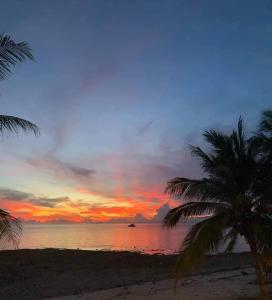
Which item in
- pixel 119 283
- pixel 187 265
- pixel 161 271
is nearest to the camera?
pixel 187 265

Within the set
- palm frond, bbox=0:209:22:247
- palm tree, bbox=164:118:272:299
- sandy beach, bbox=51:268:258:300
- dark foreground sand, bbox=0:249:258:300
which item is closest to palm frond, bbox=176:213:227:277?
palm tree, bbox=164:118:272:299

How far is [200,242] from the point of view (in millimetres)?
14016

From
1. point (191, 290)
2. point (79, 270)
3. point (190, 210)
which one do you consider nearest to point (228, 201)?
point (190, 210)

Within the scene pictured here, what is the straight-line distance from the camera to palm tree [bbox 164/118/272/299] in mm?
14273

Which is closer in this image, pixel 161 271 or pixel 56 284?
pixel 56 284

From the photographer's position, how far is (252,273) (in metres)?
24.3

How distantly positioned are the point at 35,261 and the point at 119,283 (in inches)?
383

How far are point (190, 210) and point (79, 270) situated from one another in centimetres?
1473

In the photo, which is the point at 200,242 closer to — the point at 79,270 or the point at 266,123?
the point at 266,123

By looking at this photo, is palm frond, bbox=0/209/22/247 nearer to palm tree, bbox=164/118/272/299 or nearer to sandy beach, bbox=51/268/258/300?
palm tree, bbox=164/118/272/299

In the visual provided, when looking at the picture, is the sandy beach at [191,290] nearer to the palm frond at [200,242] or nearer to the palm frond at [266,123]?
the palm frond at [200,242]

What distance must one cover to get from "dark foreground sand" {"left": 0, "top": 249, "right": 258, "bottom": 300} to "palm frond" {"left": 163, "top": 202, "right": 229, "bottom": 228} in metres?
7.17

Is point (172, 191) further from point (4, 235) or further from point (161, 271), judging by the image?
point (161, 271)

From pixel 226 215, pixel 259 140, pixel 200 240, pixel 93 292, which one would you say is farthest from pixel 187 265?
pixel 93 292
